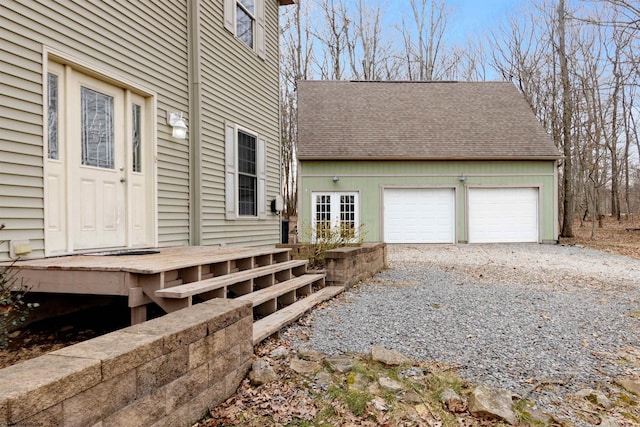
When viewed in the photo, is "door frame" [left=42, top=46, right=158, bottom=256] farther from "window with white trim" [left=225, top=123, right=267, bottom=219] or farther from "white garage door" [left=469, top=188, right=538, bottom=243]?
"white garage door" [left=469, top=188, right=538, bottom=243]

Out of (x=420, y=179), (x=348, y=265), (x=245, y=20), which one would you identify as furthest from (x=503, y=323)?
(x=420, y=179)

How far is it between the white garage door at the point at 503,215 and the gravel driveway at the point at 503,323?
557 centimetres

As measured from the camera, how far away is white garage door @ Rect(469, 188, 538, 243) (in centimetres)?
1295

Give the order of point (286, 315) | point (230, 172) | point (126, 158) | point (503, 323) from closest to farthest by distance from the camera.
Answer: point (286, 315)
point (503, 323)
point (126, 158)
point (230, 172)

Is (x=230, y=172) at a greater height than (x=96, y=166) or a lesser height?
greater

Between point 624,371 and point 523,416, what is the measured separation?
3.75 feet

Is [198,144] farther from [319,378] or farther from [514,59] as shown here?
[514,59]

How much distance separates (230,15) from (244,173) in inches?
96.4

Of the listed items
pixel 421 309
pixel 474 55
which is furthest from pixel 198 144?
pixel 474 55

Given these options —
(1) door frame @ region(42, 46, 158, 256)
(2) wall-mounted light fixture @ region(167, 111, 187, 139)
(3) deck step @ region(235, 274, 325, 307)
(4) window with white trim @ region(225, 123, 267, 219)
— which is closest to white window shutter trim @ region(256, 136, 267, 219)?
(4) window with white trim @ region(225, 123, 267, 219)

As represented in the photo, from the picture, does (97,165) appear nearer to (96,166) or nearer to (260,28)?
(96,166)

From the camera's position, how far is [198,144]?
572cm

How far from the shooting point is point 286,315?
144 inches

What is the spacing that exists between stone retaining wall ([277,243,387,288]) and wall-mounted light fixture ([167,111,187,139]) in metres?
2.12
